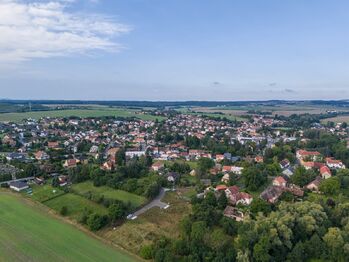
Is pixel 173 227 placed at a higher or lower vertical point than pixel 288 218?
lower

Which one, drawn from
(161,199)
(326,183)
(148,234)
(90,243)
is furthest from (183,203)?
(326,183)

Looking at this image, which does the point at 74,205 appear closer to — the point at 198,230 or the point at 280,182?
the point at 198,230

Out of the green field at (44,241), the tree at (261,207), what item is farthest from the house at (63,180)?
the tree at (261,207)

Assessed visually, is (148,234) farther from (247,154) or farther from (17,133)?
(17,133)

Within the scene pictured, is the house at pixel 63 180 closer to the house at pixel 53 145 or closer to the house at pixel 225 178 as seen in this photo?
the house at pixel 225 178

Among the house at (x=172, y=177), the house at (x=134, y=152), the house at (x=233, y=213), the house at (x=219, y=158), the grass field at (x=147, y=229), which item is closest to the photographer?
the grass field at (x=147, y=229)

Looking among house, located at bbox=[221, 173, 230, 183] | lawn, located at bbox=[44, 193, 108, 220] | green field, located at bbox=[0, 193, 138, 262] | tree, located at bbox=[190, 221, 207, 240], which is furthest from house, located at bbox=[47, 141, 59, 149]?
tree, located at bbox=[190, 221, 207, 240]
